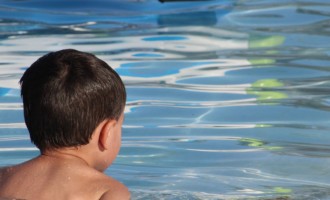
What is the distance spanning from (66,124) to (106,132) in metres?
0.17

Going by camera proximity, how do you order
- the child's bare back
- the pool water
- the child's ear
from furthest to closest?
the pool water < the child's ear < the child's bare back

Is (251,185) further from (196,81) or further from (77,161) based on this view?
(196,81)

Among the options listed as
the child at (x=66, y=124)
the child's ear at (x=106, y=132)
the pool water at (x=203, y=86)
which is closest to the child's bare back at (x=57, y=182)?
the child at (x=66, y=124)

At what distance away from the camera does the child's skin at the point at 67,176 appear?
314 cm

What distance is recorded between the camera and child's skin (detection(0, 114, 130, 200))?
314cm

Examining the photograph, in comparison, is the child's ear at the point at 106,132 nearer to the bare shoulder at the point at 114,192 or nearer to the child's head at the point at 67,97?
the child's head at the point at 67,97

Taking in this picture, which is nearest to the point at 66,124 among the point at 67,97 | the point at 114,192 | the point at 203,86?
the point at 67,97

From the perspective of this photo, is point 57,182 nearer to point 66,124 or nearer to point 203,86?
point 66,124

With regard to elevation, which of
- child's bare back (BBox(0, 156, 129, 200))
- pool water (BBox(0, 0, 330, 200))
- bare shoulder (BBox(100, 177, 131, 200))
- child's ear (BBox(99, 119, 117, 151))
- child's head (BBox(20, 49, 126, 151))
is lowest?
pool water (BBox(0, 0, 330, 200))

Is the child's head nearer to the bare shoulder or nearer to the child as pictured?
the child

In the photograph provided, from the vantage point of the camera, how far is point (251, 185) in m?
4.32

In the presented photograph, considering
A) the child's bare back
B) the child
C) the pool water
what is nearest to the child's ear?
the child

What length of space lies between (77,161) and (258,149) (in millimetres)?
1862

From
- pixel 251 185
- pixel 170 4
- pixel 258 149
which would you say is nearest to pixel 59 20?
pixel 170 4
